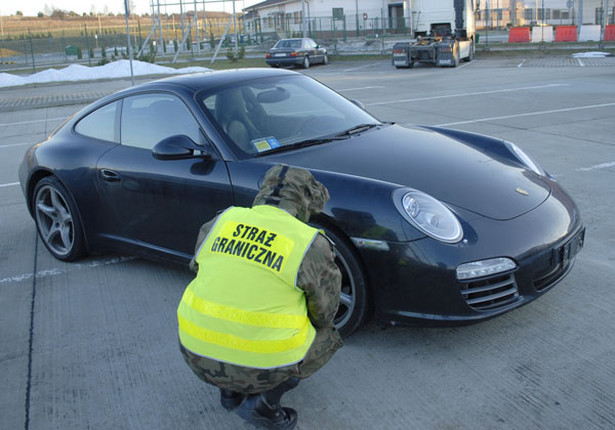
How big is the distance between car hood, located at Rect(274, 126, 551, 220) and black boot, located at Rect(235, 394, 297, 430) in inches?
58.4

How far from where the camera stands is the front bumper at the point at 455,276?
3.14 metres

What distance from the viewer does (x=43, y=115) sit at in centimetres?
1492

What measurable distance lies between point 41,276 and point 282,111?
223 cm

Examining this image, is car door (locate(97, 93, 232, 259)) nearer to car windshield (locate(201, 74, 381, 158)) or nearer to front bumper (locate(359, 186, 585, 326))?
car windshield (locate(201, 74, 381, 158))

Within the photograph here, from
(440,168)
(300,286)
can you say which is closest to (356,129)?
(440,168)

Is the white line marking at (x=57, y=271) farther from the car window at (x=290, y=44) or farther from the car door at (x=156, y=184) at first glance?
the car window at (x=290, y=44)

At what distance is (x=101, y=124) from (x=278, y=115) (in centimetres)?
148

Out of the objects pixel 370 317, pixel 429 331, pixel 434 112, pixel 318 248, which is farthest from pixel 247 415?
pixel 434 112

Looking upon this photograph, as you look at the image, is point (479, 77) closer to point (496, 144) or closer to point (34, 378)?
point (496, 144)

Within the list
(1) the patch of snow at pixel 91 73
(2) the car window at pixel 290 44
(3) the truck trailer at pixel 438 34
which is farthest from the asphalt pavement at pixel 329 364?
Result: (2) the car window at pixel 290 44

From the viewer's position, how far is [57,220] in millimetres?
5117

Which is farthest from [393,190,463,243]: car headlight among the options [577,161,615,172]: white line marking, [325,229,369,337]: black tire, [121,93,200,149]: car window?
[577,161,615,172]: white line marking

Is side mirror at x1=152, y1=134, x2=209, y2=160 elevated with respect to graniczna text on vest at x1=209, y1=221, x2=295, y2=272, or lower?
elevated

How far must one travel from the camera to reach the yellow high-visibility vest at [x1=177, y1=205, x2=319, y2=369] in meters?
2.25
